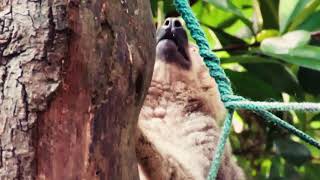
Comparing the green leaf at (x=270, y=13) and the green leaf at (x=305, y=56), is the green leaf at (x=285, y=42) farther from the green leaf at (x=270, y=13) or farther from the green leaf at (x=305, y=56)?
the green leaf at (x=270, y=13)

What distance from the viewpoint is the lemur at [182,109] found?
2.30 m

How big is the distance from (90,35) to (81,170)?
0.22 metres

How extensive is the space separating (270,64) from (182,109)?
0.71 metres

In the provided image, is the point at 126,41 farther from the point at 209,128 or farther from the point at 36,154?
the point at 209,128

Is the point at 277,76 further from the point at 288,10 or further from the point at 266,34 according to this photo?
the point at 288,10

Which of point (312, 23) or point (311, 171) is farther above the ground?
point (312, 23)

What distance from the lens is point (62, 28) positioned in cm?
123

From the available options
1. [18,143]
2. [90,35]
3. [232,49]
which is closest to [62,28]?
[90,35]

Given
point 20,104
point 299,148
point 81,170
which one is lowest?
point 299,148

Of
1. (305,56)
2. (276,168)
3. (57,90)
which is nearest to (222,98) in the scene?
(57,90)

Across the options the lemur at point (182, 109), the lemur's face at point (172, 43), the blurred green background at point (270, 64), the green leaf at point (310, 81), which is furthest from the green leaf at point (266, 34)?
the lemur's face at point (172, 43)

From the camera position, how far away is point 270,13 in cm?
314

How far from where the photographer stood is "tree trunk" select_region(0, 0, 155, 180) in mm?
1221

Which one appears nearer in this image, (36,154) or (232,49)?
(36,154)
